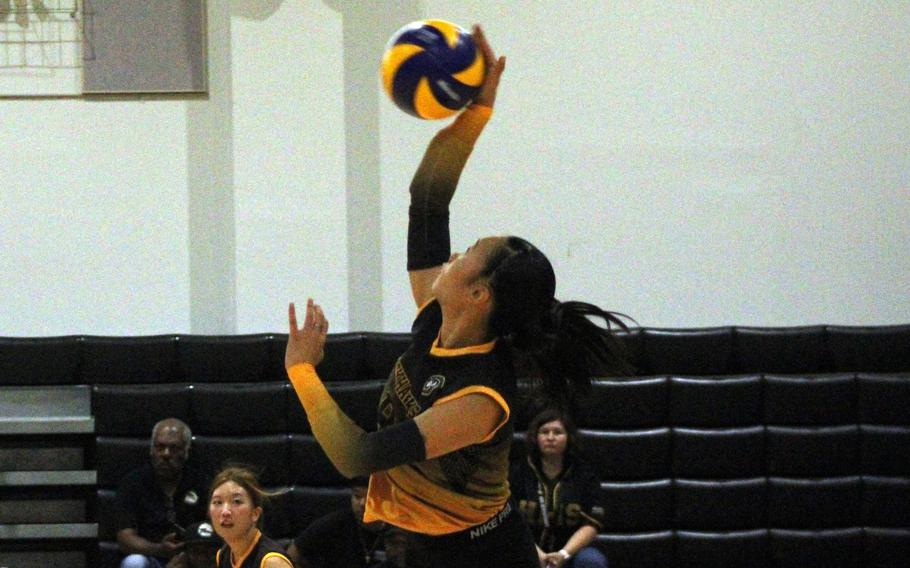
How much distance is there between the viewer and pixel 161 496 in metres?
5.46

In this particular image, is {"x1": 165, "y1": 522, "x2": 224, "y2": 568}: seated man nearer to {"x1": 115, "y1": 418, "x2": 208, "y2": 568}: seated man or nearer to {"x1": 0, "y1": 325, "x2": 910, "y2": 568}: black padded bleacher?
{"x1": 115, "y1": 418, "x2": 208, "y2": 568}: seated man

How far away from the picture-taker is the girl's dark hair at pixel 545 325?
8.48 ft

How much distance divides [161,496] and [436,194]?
10.4 feet

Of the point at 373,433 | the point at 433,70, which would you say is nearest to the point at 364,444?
the point at 373,433

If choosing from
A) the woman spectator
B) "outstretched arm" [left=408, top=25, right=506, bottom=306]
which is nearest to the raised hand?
"outstretched arm" [left=408, top=25, right=506, bottom=306]

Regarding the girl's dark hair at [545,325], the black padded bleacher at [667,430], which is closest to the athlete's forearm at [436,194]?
the girl's dark hair at [545,325]

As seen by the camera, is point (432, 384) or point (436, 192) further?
point (436, 192)

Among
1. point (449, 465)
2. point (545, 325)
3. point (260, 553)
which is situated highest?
point (545, 325)

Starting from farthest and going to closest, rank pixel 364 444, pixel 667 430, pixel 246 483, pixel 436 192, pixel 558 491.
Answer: pixel 667 430, pixel 558 491, pixel 246 483, pixel 436 192, pixel 364 444

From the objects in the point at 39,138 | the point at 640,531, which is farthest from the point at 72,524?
the point at 640,531

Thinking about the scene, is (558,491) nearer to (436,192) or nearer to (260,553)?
(260,553)

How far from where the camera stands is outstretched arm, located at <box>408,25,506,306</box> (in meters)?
2.76

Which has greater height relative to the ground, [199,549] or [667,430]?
[667,430]

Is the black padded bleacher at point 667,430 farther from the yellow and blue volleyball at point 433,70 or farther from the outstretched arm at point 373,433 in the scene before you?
the outstretched arm at point 373,433
